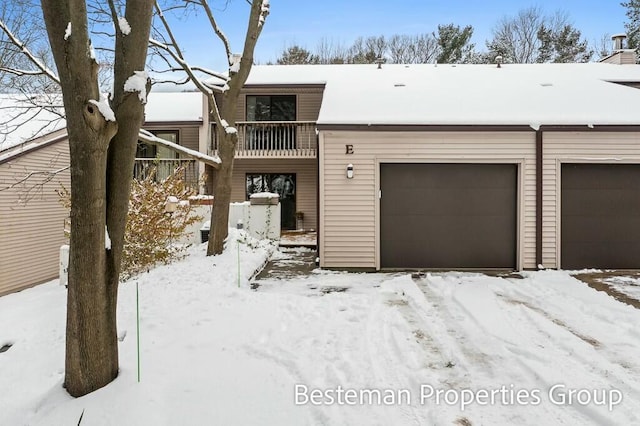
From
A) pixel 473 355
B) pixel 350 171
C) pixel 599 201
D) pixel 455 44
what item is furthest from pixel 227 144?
pixel 455 44

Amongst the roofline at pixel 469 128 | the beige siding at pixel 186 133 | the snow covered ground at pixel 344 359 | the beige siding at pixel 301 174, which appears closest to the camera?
the snow covered ground at pixel 344 359

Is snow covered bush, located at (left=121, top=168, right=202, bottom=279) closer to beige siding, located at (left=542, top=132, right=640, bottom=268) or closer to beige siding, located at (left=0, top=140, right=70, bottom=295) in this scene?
beige siding, located at (left=0, top=140, right=70, bottom=295)

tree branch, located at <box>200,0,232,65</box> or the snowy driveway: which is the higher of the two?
tree branch, located at <box>200,0,232,65</box>

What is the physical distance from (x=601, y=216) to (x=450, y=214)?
110 inches

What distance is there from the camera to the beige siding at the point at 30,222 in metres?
10.3

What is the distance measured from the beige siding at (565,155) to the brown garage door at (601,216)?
0.14 m

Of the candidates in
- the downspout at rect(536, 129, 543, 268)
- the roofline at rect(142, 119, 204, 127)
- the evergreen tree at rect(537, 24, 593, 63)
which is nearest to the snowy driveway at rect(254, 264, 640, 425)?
the downspout at rect(536, 129, 543, 268)

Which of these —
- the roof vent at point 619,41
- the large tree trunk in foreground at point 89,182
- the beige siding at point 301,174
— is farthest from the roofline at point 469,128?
the roof vent at point 619,41

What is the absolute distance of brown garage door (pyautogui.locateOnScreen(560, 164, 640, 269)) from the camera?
8094 mm

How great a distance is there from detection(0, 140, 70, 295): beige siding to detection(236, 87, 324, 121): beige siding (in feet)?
17.6

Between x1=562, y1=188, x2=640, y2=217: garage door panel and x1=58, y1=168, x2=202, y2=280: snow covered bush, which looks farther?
x1=562, y1=188, x2=640, y2=217: garage door panel

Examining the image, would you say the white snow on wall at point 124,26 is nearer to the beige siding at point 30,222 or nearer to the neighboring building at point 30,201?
the neighboring building at point 30,201

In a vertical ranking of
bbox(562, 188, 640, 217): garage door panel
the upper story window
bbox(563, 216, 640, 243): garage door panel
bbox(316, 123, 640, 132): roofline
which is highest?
the upper story window

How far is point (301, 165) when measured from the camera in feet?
48.0
